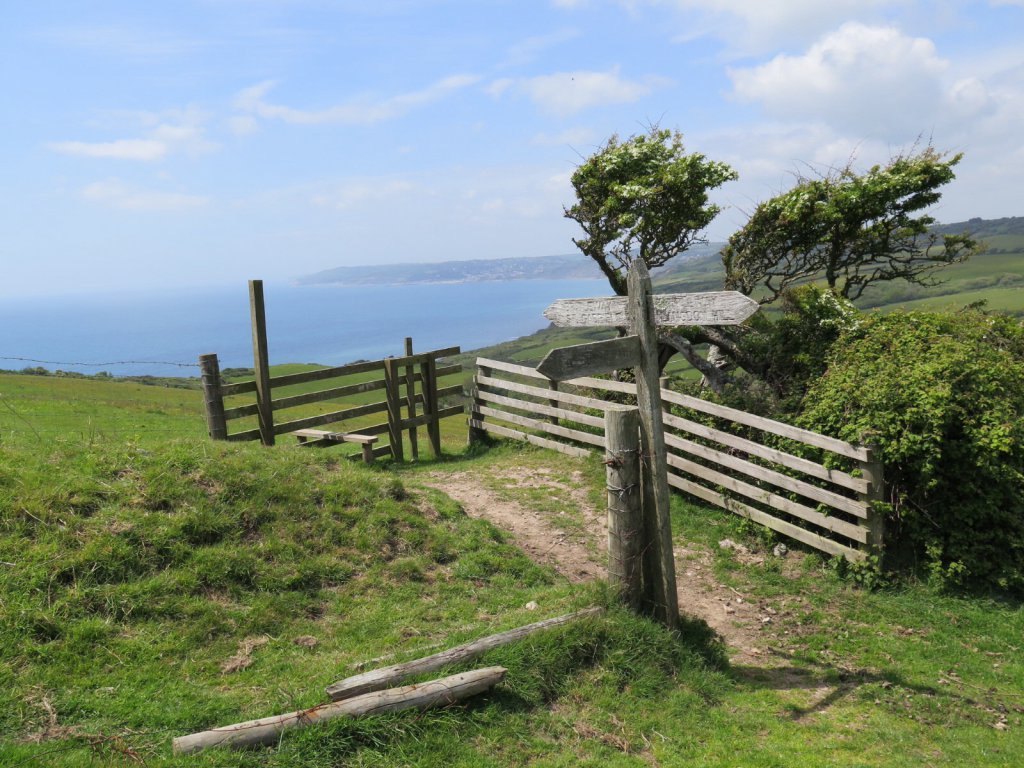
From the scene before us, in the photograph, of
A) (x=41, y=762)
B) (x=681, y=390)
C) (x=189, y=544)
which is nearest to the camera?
(x=41, y=762)

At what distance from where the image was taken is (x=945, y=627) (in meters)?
6.67

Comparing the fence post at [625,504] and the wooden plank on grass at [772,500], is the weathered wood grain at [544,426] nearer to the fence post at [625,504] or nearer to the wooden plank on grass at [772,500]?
the wooden plank on grass at [772,500]

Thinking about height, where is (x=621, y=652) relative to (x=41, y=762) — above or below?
below

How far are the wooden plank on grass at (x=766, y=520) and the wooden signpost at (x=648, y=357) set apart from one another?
2.79 m

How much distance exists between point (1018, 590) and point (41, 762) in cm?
881

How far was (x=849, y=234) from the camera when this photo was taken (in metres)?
12.8

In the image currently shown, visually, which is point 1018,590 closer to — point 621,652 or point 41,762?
point 621,652

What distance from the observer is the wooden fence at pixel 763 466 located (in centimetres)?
751

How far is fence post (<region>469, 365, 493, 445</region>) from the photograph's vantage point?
1434 centimetres

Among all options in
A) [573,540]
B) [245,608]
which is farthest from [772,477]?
[245,608]

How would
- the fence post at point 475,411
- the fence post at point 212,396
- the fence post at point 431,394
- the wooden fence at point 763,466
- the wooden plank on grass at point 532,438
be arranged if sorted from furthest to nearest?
the fence post at point 475,411, the fence post at point 431,394, the wooden plank on grass at point 532,438, the fence post at point 212,396, the wooden fence at point 763,466

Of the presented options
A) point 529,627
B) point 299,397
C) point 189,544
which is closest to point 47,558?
point 189,544

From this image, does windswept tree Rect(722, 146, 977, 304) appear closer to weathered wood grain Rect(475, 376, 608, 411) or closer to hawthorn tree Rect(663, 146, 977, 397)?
hawthorn tree Rect(663, 146, 977, 397)

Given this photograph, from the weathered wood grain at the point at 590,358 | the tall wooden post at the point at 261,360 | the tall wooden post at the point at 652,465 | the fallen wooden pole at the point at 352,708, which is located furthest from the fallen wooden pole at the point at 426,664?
the tall wooden post at the point at 261,360
